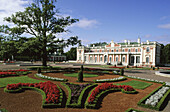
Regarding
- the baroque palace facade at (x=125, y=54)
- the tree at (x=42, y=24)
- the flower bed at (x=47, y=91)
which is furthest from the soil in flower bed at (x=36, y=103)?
the baroque palace facade at (x=125, y=54)

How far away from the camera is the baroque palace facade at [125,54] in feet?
183

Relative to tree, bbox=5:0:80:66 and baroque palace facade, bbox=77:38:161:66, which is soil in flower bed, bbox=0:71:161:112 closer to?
tree, bbox=5:0:80:66

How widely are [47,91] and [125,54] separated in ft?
180

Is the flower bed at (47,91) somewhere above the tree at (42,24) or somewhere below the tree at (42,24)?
below

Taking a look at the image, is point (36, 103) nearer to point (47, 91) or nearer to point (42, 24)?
point (47, 91)

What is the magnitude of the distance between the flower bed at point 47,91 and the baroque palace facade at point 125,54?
2066 inches

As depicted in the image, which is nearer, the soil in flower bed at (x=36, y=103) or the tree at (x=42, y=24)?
the soil in flower bed at (x=36, y=103)

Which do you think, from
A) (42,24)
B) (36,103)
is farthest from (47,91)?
(42,24)

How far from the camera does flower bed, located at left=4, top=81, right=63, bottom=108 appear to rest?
344 inches

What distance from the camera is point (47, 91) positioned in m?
10.8

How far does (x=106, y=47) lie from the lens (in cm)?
6962

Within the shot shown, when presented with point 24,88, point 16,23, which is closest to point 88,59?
point 16,23

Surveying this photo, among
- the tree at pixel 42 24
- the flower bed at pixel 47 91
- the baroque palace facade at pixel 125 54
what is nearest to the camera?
the flower bed at pixel 47 91

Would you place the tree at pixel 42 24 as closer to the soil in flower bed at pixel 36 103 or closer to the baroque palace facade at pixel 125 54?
the soil in flower bed at pixel 36 103
